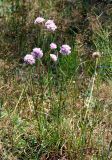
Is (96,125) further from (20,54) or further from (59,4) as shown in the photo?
(59,4)

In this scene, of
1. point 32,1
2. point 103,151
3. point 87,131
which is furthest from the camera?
point 32,1

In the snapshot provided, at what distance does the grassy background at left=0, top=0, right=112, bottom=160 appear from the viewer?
116 inches

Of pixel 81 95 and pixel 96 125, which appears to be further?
pixel 81 95

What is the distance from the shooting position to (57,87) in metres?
3.61

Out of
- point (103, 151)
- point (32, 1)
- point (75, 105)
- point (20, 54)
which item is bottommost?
point (103, 151)

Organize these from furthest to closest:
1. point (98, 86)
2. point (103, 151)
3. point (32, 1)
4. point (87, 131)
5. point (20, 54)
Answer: point (32, 1) → point (20, 54) → point (98, 86) → point (87, 131) → point (103, 151)

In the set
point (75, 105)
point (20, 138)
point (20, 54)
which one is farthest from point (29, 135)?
point (20, 54)

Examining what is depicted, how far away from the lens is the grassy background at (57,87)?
2.95 metres

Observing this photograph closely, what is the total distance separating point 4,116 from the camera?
10.4 feet

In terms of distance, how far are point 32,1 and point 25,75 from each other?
1212 mm

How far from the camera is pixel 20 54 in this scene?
419 cm

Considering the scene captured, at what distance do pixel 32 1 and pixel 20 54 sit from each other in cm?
82

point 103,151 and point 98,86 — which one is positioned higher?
point 98,86

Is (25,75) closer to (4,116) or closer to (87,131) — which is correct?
(4,116)
